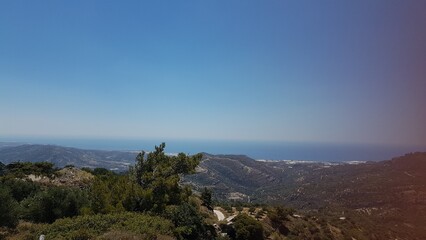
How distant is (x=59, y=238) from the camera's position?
501 inches

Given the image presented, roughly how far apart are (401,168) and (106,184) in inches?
6397

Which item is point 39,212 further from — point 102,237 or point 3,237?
point 102,237

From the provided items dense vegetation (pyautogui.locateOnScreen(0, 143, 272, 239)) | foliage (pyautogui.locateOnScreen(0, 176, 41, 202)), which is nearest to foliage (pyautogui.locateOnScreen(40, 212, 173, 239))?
dense vegetation (pyautogui.locateOnScreen(0, 143, 272, 239))

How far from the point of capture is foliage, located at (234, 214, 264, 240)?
23.6m

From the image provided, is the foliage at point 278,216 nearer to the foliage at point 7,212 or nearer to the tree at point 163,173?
the tree at point 163,173

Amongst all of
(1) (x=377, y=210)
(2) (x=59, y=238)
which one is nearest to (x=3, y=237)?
(2) (x=59, y=238)

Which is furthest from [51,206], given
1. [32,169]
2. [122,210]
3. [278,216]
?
[32,169]

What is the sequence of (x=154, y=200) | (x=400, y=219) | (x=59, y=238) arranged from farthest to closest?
1. (x=400, y=219)
2. (x=154, y=200)
3. (x=59, y=238)

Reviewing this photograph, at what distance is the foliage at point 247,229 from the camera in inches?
931

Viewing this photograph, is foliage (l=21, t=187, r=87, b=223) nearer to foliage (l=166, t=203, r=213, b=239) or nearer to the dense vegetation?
the dense vegetation

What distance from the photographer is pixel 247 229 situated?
78.9 ft

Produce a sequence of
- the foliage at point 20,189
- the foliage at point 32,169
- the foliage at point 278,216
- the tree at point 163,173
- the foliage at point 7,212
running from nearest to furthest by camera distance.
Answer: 1. the foliage at point 7,212
2. the tree at point 163,173
3. the foliage at point 20,189
4. the foliage at point 278,216
5. the foliage at point 32,169

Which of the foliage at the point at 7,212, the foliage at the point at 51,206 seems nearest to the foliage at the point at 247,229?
the foliage at the point at 51,206

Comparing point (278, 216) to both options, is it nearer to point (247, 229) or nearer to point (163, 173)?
point (247, 229)
